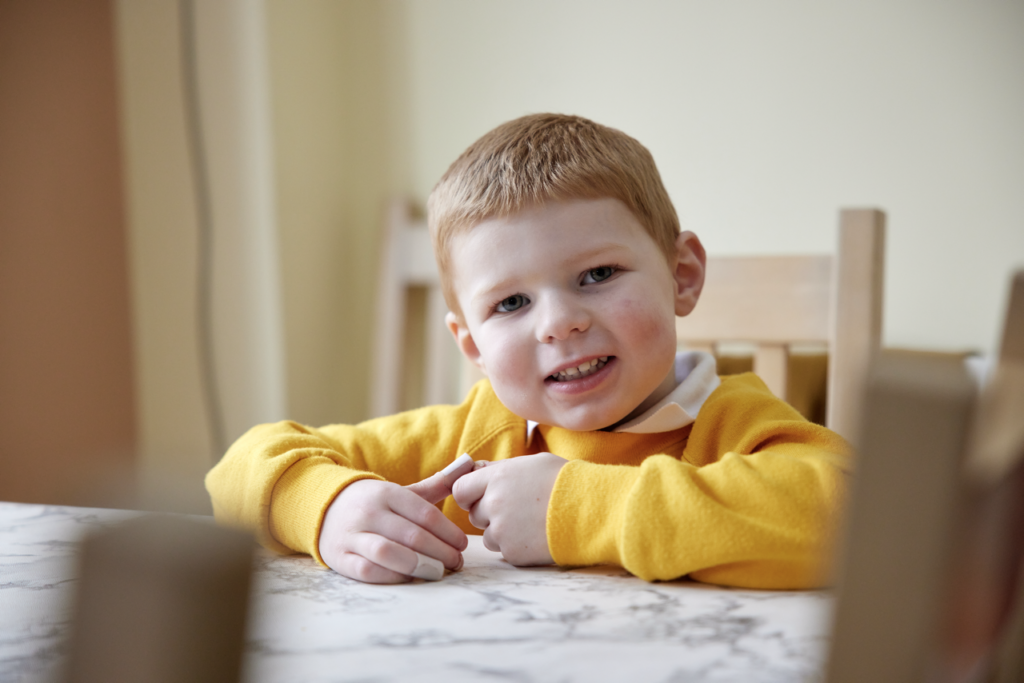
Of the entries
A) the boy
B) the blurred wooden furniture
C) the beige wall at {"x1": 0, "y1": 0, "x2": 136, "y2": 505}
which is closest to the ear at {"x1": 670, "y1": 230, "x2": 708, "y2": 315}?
the boy

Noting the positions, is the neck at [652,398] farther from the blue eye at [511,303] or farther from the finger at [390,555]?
the finger at [390,555]

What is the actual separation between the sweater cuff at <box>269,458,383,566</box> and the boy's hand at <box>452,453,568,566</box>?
0.27ft

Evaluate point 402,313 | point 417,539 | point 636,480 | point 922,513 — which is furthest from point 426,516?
point 402,313

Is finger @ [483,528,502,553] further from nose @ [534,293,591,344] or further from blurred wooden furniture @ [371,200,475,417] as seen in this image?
blurred wooden furniture @ [371,200,475,417]

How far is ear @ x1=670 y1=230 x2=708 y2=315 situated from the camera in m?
0.82

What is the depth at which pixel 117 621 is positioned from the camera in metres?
0.24

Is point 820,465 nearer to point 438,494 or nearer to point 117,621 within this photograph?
point 438,494

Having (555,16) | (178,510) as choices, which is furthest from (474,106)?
(178,510)

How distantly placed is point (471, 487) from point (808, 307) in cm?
63

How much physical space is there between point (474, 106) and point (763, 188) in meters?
0.62

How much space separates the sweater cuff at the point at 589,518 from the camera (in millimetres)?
504

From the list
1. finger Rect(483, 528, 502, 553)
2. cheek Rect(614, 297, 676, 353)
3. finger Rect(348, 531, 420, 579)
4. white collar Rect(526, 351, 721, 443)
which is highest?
cheek Rect(614, 297, 676, 353)

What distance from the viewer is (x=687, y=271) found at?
32.6 inches

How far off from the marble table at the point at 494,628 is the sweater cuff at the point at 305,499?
0.05 m
